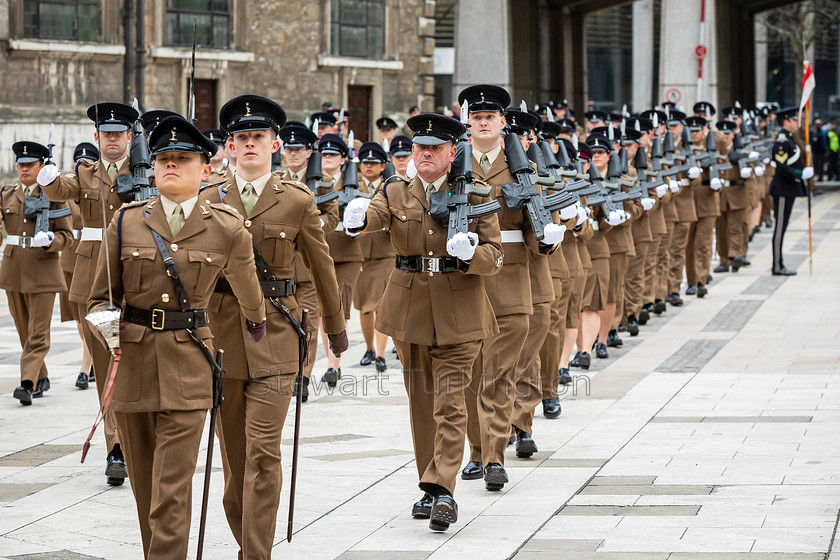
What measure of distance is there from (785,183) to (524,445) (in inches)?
504

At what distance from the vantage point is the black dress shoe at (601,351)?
13.8 metres

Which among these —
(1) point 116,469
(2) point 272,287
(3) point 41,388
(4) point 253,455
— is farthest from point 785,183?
(4) point 253,455

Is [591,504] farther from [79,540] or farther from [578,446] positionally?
[79,540]

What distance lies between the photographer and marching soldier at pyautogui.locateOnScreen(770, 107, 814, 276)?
67.6 feet

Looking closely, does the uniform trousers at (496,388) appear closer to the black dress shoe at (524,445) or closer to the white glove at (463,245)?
the black dress shoe at (524,445)

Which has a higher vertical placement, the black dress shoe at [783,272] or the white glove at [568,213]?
the white glove at [568,213]

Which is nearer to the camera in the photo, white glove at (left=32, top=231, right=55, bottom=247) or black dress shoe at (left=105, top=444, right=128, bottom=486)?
black dress shoe at (left=105, top=444, right=128, bottom=486)

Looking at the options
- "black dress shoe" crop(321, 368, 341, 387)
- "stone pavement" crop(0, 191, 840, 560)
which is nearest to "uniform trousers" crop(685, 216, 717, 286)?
"stone pavement" crop(0, 191, 840, 560)

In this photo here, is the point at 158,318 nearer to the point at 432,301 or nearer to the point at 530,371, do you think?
the point at 432,301

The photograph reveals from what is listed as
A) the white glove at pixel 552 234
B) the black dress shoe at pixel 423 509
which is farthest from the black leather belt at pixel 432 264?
the black dress shoe at pixel 423 509

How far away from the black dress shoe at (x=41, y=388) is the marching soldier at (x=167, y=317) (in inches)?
230

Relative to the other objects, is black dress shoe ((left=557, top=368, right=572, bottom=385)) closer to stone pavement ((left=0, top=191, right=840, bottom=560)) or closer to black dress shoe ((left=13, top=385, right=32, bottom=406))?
stone pavement ((left=0, top=191, right=840, bottom=560))

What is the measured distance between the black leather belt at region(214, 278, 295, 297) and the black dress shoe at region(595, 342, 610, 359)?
7.31 metres

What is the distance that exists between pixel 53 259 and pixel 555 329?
4175mm
